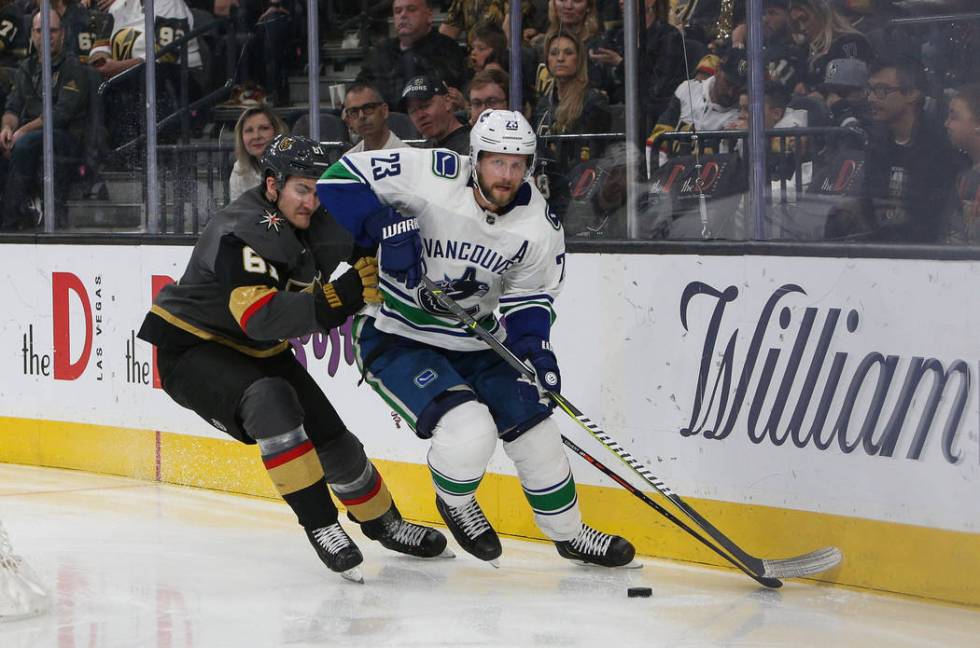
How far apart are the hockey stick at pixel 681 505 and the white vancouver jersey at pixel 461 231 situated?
0.07m

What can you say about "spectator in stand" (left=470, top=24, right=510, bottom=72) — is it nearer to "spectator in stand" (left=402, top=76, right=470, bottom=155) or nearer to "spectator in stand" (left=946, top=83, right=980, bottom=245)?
"spectator in stand" (left=402, top=76, right=470, bottom=155)

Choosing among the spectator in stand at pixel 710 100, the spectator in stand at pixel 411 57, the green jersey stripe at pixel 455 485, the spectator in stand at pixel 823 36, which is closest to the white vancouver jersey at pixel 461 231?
the green jersey stripe at pixel 455 485

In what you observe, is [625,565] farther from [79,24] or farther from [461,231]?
[79,24]

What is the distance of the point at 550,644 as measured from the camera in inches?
128

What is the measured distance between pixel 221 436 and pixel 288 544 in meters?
0.98

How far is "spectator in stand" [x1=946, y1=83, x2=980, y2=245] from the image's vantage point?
354 centimetres

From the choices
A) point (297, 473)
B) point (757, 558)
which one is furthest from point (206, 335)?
point (757, 558)

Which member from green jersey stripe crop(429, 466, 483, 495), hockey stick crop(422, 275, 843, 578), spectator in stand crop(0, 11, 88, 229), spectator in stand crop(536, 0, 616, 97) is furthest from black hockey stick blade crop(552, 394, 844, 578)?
spectator in stand crop(0, 11, 88, 229)

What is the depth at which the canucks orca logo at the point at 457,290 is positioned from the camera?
3.87 m

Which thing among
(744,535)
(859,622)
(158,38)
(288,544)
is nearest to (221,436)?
(288,544)

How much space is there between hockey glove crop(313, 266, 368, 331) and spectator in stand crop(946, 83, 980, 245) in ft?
4.35

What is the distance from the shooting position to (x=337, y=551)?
381 cm

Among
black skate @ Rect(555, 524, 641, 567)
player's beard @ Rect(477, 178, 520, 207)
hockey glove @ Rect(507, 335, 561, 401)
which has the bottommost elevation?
black skate @ Rect(555, 524, 641, 567)

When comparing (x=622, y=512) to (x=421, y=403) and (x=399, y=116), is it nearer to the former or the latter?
(x=421, y=403)
